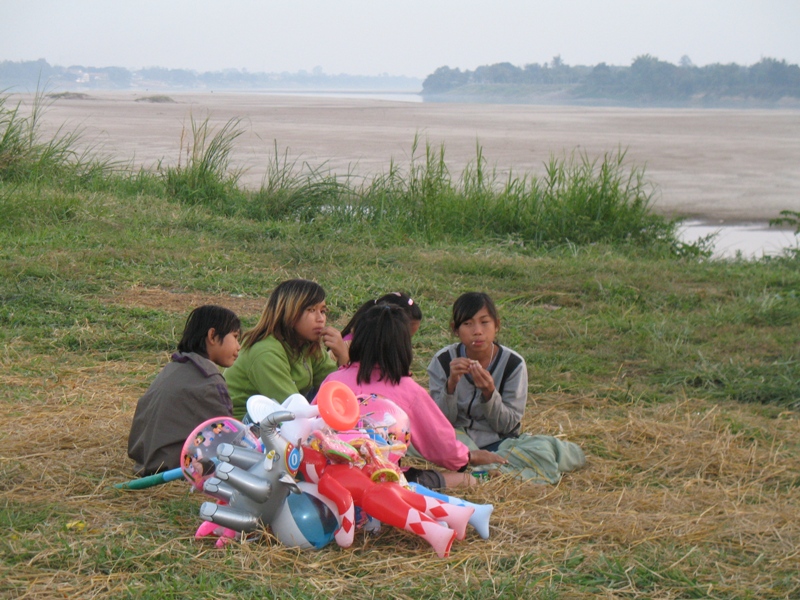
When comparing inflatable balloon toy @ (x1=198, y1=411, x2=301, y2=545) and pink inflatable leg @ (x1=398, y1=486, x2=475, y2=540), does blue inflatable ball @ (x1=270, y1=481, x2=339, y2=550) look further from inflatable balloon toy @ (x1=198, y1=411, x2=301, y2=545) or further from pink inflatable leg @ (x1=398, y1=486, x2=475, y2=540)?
pink inflatable leg @ (x1=398, y1=486, x2=475, y2=540)

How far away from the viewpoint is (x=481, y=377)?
420 centimetres

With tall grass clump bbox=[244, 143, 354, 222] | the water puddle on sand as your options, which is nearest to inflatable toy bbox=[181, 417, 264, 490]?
tall grass clump bbox=[244, 143, 354, 222]

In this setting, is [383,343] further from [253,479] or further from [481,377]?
[253,479]

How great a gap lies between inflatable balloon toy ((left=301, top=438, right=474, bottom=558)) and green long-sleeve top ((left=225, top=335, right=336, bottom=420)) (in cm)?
96

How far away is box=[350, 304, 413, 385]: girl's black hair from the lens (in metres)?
3.76

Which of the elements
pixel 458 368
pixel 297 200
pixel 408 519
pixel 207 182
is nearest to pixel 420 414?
pixel 458 368

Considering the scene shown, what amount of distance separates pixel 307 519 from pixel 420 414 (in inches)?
31.1

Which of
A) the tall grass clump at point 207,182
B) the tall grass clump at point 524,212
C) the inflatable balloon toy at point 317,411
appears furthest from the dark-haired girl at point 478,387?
the tall grass clump at point 207,182

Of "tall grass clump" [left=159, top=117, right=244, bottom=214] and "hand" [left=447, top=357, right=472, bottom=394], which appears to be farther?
"tall grass clump" [left=159, top=117, right=244, bottom=214]

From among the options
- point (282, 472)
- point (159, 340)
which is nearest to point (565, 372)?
point (159, 340)

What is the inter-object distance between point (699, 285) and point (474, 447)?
4648 mm

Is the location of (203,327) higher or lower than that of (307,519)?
higher

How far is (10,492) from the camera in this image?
12.5 ft

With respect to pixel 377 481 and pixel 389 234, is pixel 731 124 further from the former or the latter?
pixel 377 481
